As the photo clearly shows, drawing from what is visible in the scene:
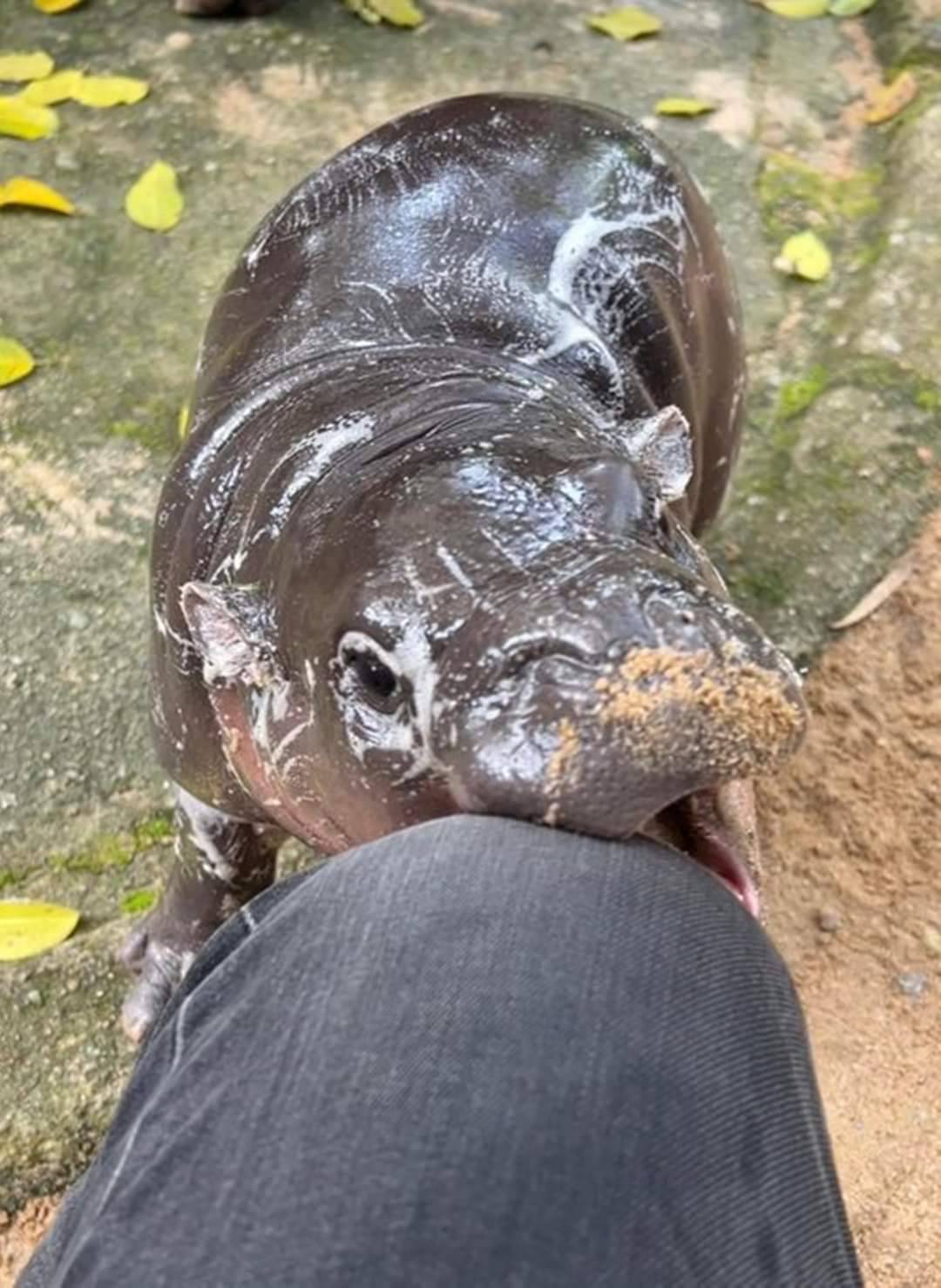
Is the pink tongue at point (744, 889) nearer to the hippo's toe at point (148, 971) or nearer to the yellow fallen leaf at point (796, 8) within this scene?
the hippo's toe at point (148, 971)

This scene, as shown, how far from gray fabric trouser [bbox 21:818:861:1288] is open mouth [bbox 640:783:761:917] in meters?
0.18

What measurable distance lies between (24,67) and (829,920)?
3.25 m

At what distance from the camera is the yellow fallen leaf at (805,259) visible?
12.9 ft

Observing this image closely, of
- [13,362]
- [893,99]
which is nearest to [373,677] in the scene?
[13,362]

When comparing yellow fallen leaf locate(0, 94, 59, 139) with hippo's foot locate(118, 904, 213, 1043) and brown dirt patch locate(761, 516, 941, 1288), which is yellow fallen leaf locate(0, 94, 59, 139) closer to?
hippo's foot locate(118, 904, 213, 1043)

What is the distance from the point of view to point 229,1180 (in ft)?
3.52

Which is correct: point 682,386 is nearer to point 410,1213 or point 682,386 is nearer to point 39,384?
point 39,384

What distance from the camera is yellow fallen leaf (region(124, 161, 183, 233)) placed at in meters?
3.96

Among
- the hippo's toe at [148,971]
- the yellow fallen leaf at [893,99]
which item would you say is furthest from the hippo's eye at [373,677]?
the yellow fallen leaf at [893,99]

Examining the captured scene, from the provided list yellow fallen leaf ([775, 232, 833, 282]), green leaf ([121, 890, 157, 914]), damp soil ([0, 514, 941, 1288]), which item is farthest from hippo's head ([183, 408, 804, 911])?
yellow fallen leaf ([775, 232, 833, 282])

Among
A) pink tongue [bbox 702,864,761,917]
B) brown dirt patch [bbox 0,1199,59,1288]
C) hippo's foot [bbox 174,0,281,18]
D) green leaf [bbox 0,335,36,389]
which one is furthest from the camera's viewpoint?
hippo's foot [bbox 174,0,281,18]

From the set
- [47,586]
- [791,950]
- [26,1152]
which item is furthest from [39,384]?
[791,950]

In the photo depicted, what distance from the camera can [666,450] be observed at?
1.98 m

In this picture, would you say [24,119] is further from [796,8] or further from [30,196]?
[796,8]
